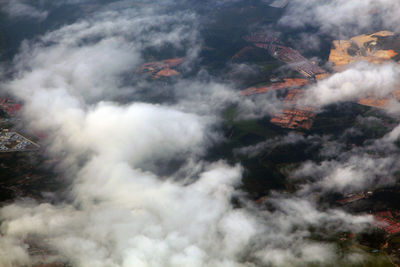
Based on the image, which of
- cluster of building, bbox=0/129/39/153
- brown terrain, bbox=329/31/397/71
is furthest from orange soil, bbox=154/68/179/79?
brown terrain, bbox=329/31/397/71

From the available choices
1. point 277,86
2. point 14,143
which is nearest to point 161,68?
point 277,86

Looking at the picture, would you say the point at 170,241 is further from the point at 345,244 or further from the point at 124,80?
the point at 124,80

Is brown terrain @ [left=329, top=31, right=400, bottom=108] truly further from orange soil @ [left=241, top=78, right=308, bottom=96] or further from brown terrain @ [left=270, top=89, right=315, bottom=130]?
brown terrain @ [left=270, top=89, right=315, bottom=130]

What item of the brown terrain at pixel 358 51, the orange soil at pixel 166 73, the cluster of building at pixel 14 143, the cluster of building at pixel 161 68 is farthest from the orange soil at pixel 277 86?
the cluster of building at pixel 14 143

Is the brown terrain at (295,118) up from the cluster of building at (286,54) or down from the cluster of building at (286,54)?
down

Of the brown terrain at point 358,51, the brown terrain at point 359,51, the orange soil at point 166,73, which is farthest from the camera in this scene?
the orange soil at point 166,73

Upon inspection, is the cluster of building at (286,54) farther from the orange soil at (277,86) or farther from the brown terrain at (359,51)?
the brown terrain at (359,51)

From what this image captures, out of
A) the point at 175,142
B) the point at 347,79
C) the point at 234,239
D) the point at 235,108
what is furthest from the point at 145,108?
the point at 347,79

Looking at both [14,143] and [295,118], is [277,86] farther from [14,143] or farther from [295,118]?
[14,143]
